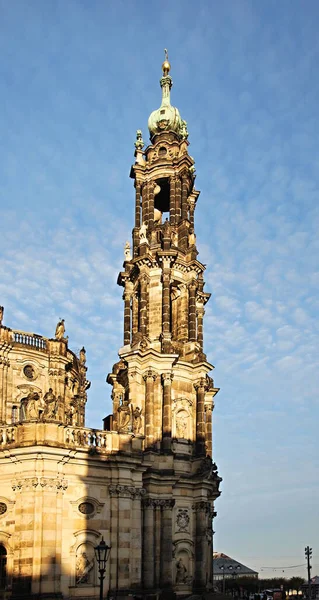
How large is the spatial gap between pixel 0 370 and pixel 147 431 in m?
9.89

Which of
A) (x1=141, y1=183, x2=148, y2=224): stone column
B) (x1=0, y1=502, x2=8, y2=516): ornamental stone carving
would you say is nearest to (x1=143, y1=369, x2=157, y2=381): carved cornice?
(x1=141, y1=183, x2=148, y2=224): stone column

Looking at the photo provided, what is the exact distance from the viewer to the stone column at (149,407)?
40688mm

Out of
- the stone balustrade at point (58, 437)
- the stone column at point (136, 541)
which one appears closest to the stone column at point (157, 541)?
the stone column at point (136, 541)

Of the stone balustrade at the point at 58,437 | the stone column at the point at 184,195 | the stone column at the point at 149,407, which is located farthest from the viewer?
the stone column at the point at 184,195

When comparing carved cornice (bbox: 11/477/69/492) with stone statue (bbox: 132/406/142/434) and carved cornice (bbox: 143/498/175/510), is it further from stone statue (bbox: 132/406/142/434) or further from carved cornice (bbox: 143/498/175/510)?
carved cornice (bbox: 143/498/175/510)

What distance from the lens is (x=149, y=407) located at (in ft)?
135

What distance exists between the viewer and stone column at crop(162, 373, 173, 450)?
135ft

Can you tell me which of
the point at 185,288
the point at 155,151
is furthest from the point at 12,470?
the point at 155,151

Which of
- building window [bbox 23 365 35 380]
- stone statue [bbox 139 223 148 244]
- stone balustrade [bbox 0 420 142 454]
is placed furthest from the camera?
stone statue [bbox 139 223 148 244]

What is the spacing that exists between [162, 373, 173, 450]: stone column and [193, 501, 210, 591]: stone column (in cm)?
Answer: 401

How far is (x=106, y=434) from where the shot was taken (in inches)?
1451

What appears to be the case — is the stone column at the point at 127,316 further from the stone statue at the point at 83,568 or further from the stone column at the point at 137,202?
the stone statue at the point at 83,568

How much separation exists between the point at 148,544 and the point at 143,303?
13.7 m

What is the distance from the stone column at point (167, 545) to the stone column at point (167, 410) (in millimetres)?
3197
